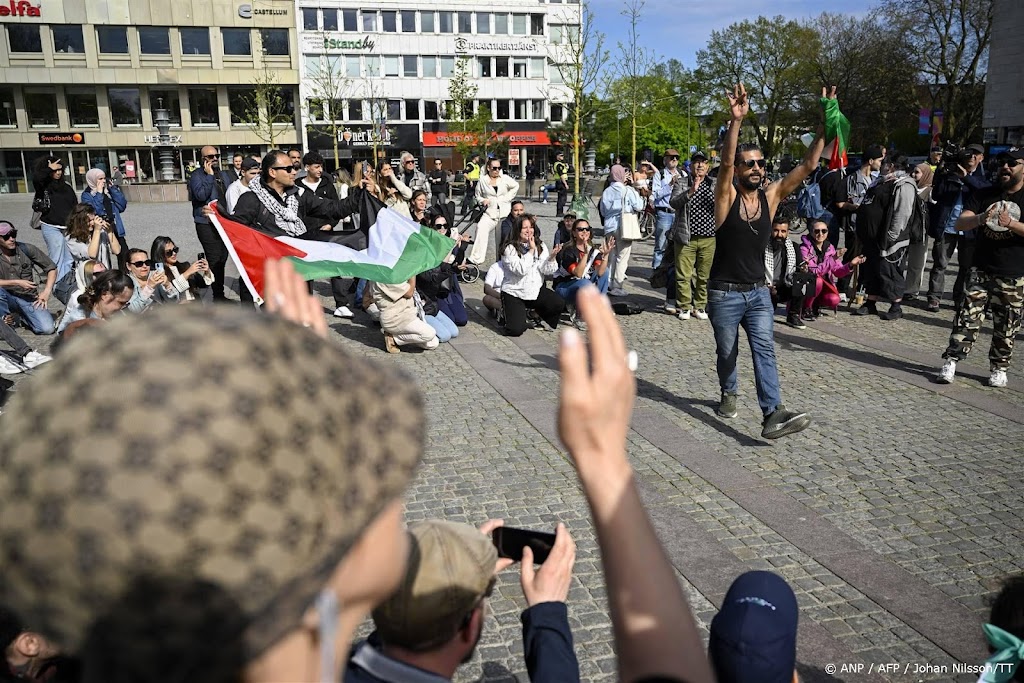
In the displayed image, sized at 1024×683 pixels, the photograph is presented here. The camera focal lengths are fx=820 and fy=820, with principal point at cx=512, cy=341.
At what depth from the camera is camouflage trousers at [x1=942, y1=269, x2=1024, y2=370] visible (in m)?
7.36

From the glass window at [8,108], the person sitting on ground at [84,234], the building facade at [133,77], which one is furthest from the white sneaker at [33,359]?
the glass window at [8,108]

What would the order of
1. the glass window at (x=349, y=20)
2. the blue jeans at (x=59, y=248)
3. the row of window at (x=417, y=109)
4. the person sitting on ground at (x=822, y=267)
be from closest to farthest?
the person sitting on ground at (x=822, y=267) → the blue jeans at (x=59, y=248) → the row of window at (x=417, y=109) → the glass window at (x=349, y=20)

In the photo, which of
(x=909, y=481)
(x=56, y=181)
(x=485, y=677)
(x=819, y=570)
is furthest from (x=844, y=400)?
(x=56, y=181)

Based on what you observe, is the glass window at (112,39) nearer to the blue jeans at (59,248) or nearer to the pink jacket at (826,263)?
the blue jeans at (59,248)

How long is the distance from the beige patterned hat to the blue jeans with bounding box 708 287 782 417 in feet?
19.4

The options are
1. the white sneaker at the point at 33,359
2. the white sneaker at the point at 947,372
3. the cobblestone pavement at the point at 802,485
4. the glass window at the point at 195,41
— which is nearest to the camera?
the cobblestone pavement at the point at 802,485

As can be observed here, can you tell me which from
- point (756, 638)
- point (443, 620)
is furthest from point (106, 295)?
point (756, 638)

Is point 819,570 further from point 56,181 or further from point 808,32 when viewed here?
point 808,32

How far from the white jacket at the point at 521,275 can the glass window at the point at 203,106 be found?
2146 inches

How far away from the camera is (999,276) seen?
739 cm

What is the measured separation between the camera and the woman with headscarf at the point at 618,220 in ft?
→ 41.0

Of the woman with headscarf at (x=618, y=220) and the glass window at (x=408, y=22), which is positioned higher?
the glass window at (x=408, y=22)

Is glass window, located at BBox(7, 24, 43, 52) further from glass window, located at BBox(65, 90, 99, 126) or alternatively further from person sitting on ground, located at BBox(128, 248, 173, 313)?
person sitting on ground, located at BBox(128, 248, 173, 313)

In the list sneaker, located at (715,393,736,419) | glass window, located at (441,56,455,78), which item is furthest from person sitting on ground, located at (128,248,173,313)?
glass window, located at (441,56,455,78)
